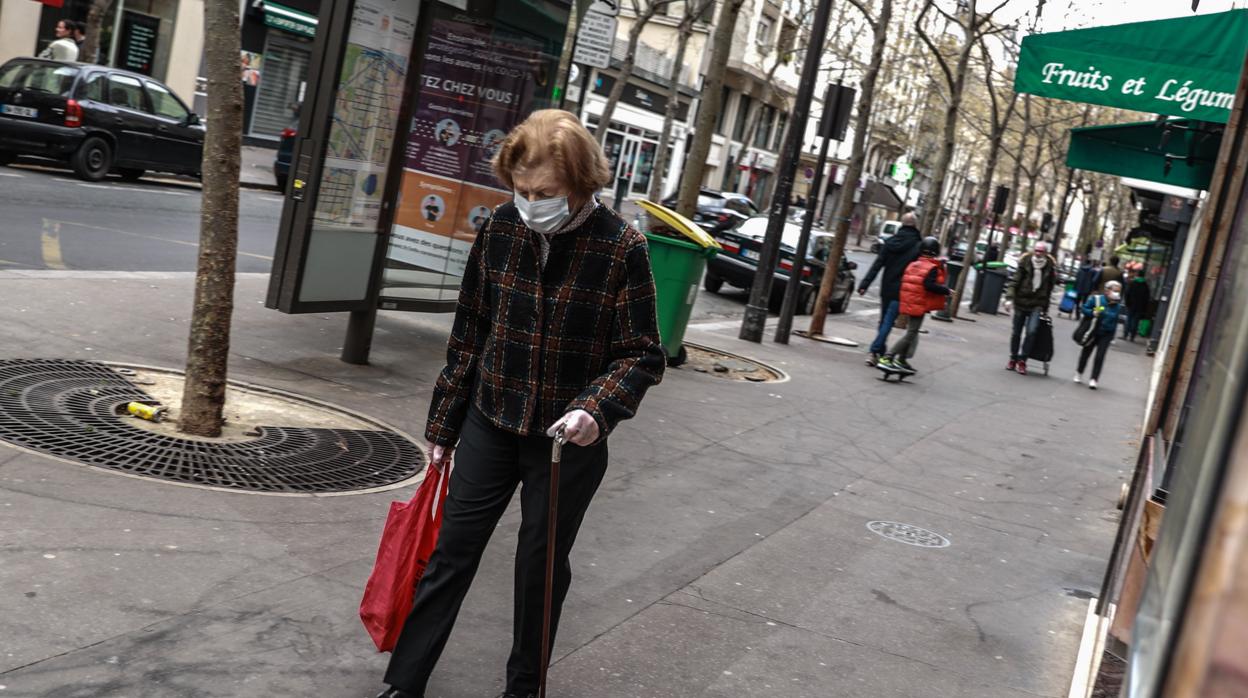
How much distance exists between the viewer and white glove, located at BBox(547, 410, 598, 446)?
3.51 meters

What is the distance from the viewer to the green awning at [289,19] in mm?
31969

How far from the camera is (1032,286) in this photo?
59.6 feet

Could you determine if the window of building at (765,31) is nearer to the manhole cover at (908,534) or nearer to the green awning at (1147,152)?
the green awning at (1147,152)

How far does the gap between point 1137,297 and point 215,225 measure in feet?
101

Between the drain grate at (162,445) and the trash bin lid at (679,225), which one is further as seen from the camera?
the trash bin lid at (679,225)

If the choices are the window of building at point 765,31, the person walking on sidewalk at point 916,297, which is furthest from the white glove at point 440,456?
the window of building at point 765,31

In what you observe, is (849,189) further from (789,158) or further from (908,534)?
(908,534)

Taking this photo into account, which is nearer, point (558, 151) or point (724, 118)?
point (558, 151)

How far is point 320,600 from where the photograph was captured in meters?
4.56

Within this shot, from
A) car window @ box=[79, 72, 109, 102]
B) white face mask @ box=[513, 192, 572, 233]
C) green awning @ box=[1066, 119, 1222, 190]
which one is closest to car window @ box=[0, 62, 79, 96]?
car window @ box=[79, 72, 109, 102]

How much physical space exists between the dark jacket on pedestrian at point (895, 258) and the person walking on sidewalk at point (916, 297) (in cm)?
73

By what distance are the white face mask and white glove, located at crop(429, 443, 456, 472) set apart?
2.44ft

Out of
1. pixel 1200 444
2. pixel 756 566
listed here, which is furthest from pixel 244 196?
pixel 1200 444

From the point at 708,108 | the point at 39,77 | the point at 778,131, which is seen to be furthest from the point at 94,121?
the point at 778,131
